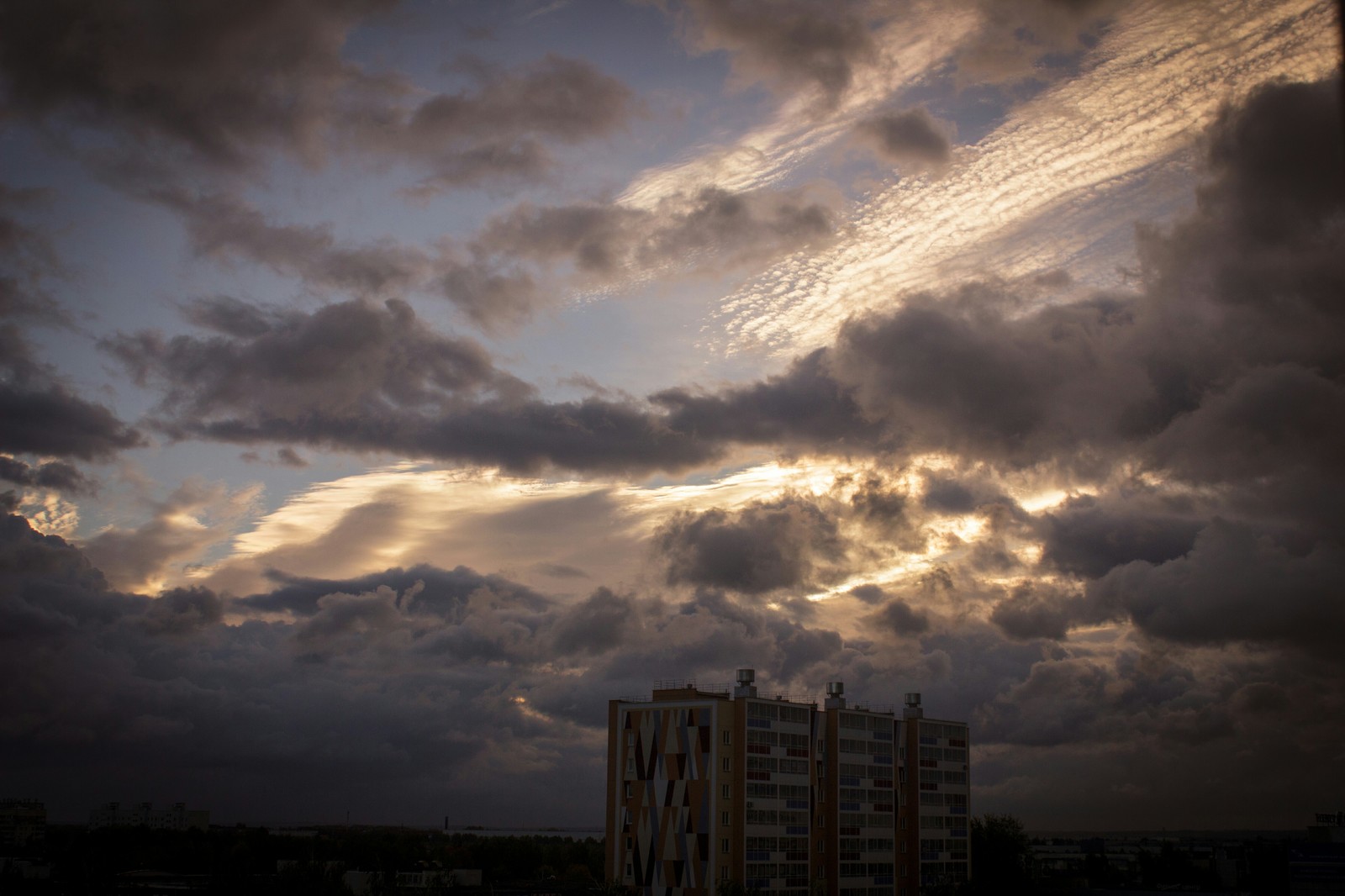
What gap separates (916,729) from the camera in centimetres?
15562

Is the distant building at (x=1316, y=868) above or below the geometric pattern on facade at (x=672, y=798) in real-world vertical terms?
below

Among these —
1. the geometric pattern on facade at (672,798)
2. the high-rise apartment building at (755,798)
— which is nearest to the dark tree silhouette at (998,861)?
the high-rise apartment building at (755,798)

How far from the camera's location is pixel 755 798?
412 ft

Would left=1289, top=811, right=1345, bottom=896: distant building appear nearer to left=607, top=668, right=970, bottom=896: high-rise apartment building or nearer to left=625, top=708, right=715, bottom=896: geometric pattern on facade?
left=607, top=668, right=970, bottom=896: high-rise apartment building

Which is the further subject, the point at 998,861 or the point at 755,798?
the point at 998,861

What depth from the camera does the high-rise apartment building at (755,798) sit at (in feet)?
404

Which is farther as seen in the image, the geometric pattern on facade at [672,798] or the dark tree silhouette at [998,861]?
the dark tree silhouette at [998,861]

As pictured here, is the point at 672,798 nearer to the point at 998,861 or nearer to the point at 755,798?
the point at 755,798

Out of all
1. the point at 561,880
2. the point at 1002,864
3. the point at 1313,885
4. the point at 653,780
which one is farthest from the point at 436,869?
the point at 1313,885

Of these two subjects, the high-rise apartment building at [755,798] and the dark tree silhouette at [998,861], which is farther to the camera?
the dark tree silhouette at [998,861]

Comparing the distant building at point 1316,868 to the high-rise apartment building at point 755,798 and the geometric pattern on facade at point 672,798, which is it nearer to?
the high-rise apartment building at point 755,798

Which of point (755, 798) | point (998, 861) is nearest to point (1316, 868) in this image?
point (998, 861)

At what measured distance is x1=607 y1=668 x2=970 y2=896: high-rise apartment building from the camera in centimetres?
12306

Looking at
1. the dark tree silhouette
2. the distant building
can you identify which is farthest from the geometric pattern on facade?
the distant building
